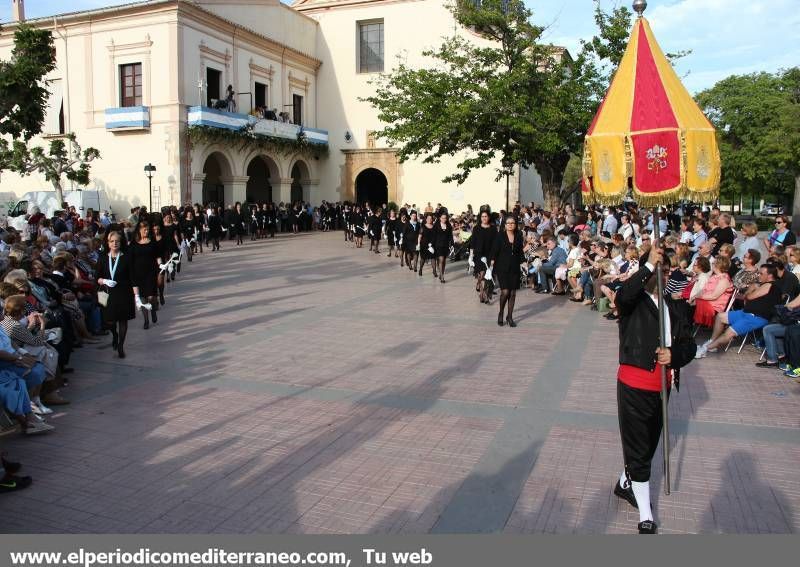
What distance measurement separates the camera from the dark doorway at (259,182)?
36.9 meters

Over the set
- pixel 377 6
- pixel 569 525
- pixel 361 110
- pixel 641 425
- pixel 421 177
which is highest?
pixel 377 6

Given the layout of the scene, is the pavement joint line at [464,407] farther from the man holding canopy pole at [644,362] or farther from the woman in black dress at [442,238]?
the woman in black dress at [442,238]

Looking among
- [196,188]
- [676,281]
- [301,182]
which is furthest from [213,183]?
[676,281]

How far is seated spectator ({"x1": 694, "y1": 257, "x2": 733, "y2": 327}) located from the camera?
933 cm

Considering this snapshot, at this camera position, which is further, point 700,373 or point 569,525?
point 700,373

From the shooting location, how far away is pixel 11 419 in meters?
5.91

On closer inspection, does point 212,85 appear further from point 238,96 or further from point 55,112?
point 55,112

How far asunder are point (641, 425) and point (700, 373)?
4.14 meters

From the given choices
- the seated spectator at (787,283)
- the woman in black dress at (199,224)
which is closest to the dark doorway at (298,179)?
the woman in black dress at (199,224)

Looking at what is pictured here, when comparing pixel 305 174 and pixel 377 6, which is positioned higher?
pixel 377 6

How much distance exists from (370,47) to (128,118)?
559 inches

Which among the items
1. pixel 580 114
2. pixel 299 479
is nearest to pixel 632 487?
pixel 299 479

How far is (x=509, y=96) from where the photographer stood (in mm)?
19750

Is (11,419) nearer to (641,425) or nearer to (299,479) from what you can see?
(299,479)
